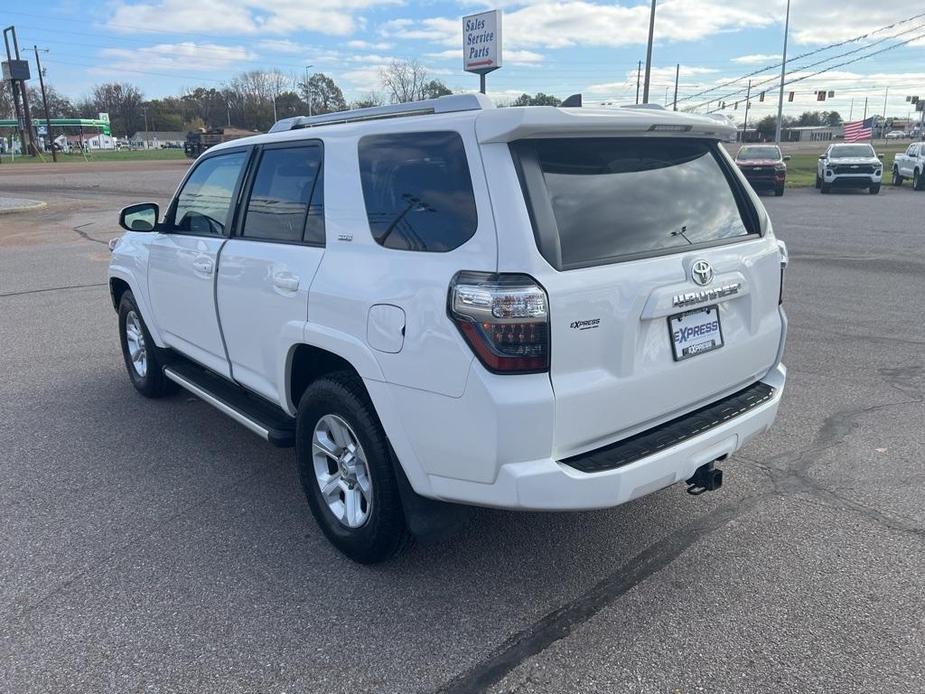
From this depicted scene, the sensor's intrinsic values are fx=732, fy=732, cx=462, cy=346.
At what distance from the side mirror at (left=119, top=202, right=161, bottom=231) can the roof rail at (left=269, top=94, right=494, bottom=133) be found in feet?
4.69

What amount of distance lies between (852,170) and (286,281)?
27891 mm

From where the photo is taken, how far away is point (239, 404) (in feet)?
13.6

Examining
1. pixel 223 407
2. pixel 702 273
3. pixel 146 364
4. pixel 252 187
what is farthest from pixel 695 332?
pixel 146 364

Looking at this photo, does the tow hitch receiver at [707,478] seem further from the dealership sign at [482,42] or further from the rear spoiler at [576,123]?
the dealership sign at [482,42]

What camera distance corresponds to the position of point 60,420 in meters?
5.23

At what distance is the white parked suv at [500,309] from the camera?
2607mm

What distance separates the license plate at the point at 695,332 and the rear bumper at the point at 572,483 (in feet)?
1.19

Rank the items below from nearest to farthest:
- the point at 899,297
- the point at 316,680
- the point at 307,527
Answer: the point at 316,680 → the point at 307,527 → the point at 899,297

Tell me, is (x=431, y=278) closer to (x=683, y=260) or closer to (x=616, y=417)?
(x=616, y=417)

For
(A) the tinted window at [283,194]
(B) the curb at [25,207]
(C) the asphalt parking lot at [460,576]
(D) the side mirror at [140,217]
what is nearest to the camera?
(C) the asphalt parking lot at [460,576]

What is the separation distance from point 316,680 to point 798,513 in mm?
2504

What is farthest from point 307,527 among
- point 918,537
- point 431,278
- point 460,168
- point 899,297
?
point 899,297

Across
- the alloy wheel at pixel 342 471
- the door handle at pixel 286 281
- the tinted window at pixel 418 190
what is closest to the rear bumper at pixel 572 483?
the alloy wheel at pixel 342 471

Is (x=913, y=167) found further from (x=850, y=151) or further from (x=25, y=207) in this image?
(x=25, y=207)
